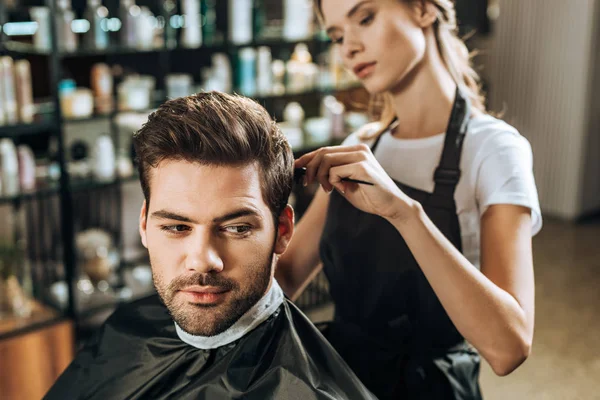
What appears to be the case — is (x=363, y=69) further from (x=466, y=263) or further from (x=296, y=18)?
(x=296, y=18)

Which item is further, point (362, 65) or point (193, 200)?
point (362, 65)

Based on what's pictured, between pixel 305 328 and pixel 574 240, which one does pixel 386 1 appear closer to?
pixel 305 328

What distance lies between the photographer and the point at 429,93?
139cm

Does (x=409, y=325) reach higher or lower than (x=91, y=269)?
higher

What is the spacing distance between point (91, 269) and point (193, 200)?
2.12m

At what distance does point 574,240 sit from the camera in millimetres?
4906

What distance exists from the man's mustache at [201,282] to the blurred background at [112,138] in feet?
4.44

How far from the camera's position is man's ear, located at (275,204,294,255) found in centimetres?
119

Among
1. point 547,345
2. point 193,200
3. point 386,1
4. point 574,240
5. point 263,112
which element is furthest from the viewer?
point 574,240

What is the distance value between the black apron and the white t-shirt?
Result: 20 millimetres

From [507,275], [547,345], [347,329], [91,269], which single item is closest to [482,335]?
[507,275]

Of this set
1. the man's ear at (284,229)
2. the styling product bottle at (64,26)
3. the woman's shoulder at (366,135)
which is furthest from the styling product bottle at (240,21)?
the man's ear at (284,229)

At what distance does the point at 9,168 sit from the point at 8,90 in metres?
0.30

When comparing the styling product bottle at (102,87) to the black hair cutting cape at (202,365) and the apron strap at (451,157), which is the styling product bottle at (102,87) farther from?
the apron strap at (451,157)
